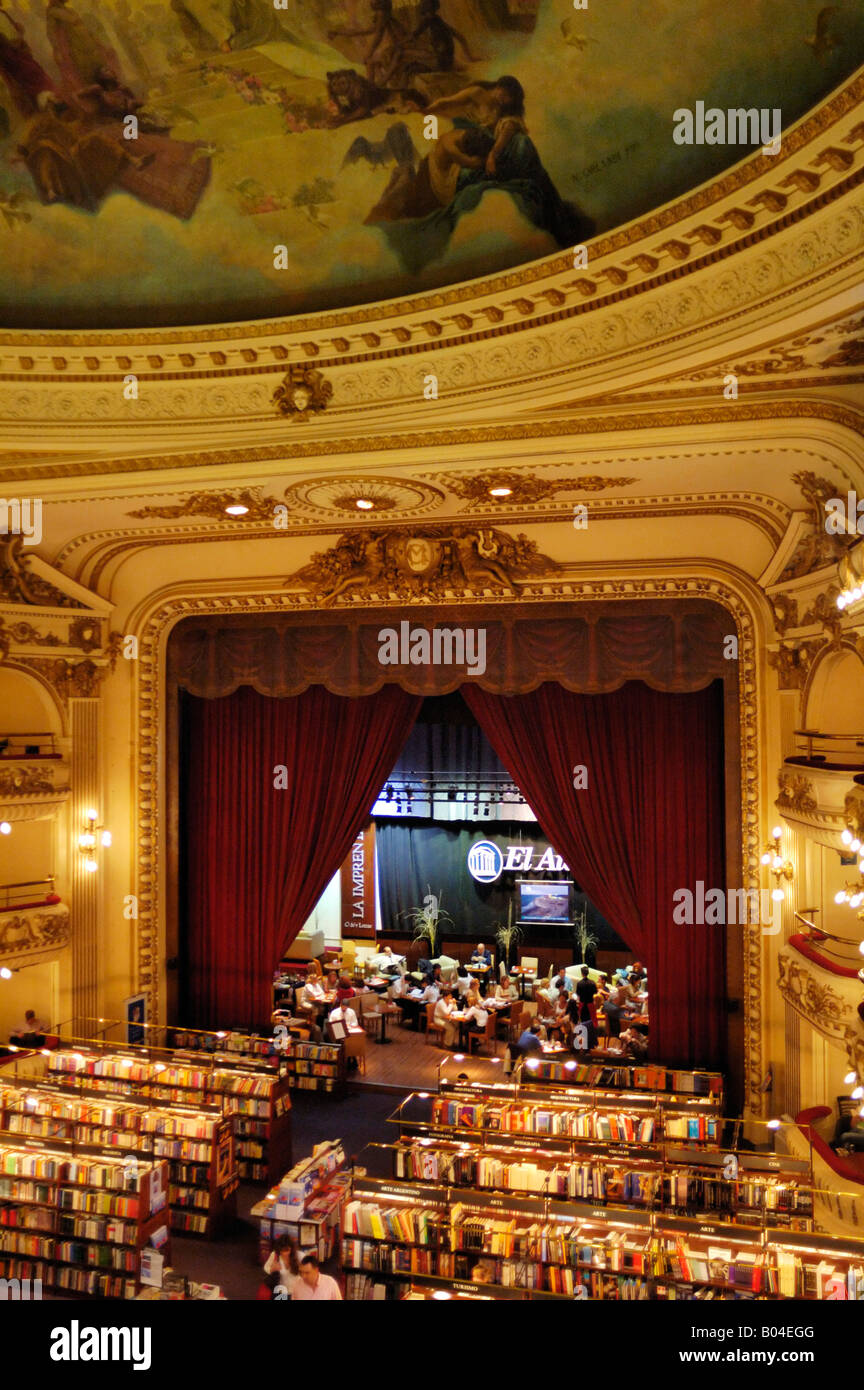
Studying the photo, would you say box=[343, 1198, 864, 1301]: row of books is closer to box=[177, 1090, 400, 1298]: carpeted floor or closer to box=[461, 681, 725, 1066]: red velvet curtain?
box=[177, 1090, 400, 1298]: carpeted floor

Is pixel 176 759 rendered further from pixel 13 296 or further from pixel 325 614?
pixel 13 296

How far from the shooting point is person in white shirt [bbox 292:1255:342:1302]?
5.77m

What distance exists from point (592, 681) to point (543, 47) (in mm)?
5541

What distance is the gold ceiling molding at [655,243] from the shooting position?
4.01 m

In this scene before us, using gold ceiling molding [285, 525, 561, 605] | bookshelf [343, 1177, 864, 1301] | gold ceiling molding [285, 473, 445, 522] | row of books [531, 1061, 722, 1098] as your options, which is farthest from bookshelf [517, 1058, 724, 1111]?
gold ceiling molding [285, 473, 445, 522]

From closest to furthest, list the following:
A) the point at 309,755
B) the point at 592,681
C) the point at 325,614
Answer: the point at 592,681
the point at 325,614
the point at 309,755

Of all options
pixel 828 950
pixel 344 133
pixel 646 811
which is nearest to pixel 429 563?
pixel 646 811

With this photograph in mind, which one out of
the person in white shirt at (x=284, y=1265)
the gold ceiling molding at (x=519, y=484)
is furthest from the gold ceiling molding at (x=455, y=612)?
the person in white shirt at (x=284, y=1265)

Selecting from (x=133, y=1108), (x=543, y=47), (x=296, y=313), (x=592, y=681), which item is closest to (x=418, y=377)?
(x=296, y=313)

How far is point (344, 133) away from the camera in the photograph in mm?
5695

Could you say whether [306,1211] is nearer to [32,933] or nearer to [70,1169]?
[70,1169]

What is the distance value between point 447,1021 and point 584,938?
9.94 ft

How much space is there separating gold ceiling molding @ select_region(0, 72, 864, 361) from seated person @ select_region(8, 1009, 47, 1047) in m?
6.52

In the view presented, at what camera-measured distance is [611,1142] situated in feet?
23.2
